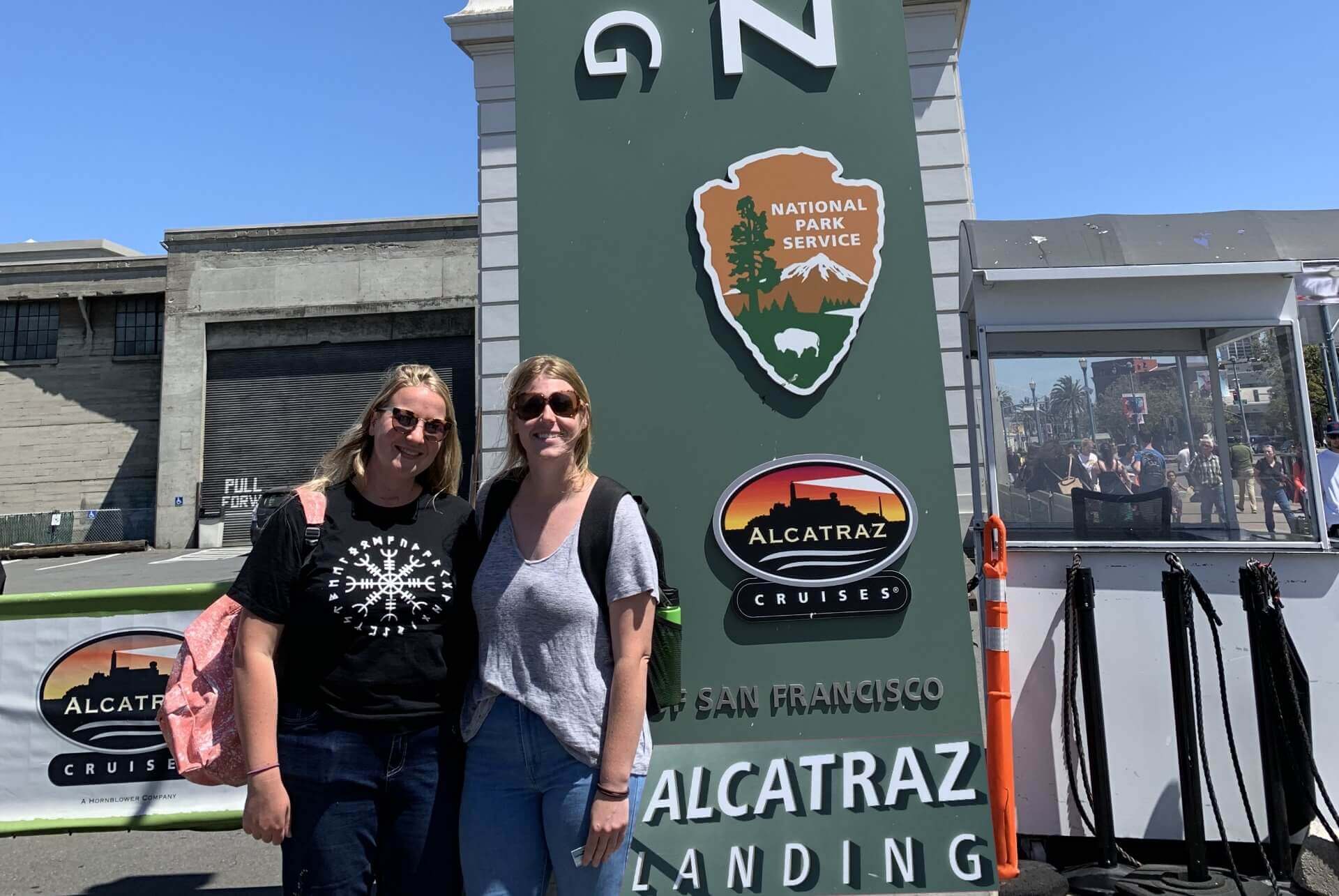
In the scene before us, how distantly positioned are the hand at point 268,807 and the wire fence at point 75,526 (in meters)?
27.9

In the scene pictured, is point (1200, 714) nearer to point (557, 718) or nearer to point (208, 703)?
point (557, 718)

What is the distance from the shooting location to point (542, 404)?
2098 mm

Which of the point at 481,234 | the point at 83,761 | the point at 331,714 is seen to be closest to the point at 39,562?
the point at 481,234

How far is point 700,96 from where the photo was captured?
10.0 feet

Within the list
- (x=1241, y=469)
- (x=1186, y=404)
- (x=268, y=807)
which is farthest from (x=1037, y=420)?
(x=268, y=807)

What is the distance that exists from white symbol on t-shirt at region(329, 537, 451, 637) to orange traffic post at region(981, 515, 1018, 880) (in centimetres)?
216

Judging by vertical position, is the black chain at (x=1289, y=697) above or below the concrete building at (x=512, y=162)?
below

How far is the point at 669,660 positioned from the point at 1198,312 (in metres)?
2.99

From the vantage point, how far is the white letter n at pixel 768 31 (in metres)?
3.02

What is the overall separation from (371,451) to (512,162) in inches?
351

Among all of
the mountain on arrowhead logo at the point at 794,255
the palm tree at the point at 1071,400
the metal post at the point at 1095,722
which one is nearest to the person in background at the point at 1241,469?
the palm tree at the point at 1071,400

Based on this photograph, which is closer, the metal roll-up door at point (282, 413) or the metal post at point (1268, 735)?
the metal post at point (1268, 735)

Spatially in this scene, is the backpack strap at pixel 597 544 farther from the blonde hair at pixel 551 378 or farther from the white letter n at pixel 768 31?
the white letter n at pixel 768 31

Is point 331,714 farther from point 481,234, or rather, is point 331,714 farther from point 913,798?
point 481,234
